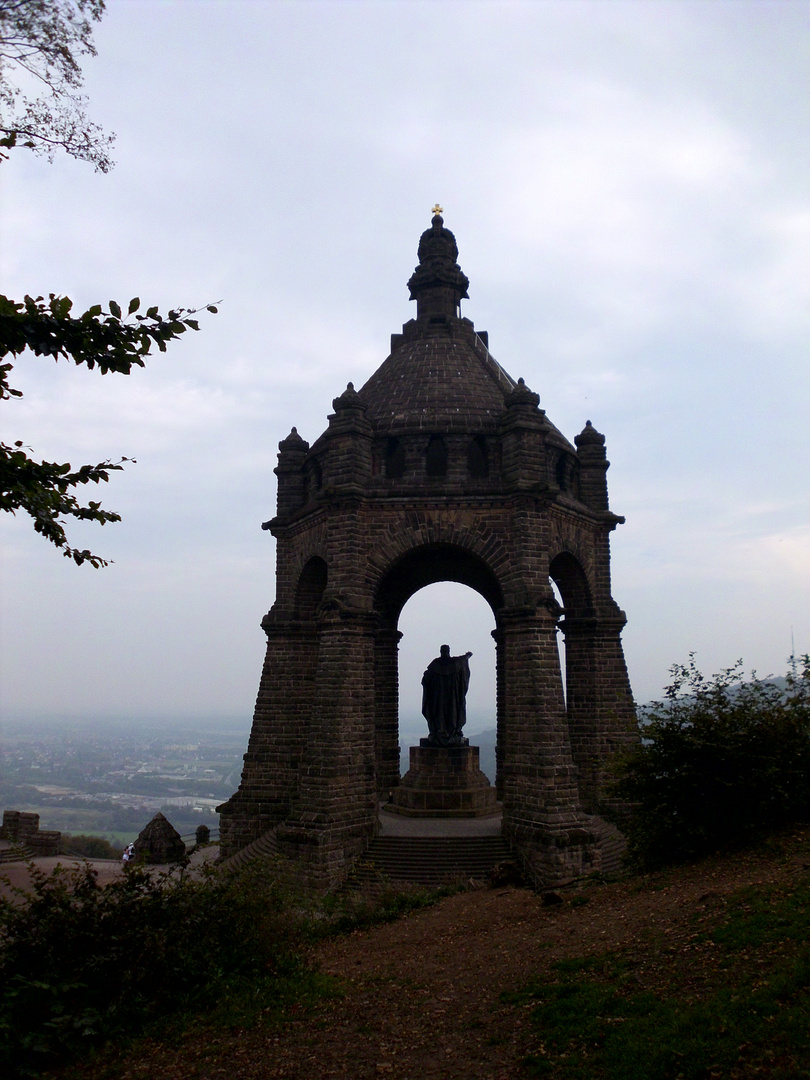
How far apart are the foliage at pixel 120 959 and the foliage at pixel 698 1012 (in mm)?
2975

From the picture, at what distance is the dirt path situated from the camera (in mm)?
5988

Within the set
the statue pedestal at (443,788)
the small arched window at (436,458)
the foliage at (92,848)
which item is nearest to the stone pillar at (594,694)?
the statue pedestal at (443,788)

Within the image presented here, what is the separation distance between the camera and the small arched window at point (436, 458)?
15875 millimetres

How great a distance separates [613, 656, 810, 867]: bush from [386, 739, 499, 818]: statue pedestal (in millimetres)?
6129

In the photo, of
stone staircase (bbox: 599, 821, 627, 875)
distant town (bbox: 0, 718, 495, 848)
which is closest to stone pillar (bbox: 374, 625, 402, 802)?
stone staircase (bbox: 599, 821, 627, 875)

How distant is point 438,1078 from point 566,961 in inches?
81.7

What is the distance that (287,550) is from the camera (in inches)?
687

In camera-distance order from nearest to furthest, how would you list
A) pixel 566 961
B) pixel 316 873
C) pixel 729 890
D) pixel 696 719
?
pixel 566 961 → pixel 729 890 → pixel 696 719 → pixel 316 873

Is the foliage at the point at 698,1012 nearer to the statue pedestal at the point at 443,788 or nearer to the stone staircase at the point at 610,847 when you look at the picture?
the stone staircase at the point at 610,847

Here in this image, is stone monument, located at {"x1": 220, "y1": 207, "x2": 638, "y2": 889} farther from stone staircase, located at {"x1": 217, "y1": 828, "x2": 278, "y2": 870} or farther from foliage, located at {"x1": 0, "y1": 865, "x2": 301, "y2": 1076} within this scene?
foliage, located at {"x1": 0, "y1": 865, "x2": 301, "y2": 1076}

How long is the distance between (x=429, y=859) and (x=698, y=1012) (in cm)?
873

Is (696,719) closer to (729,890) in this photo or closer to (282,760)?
(729,890)

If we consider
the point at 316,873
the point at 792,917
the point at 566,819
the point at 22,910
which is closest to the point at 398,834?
the point at 316,873

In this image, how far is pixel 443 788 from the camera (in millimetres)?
16453
